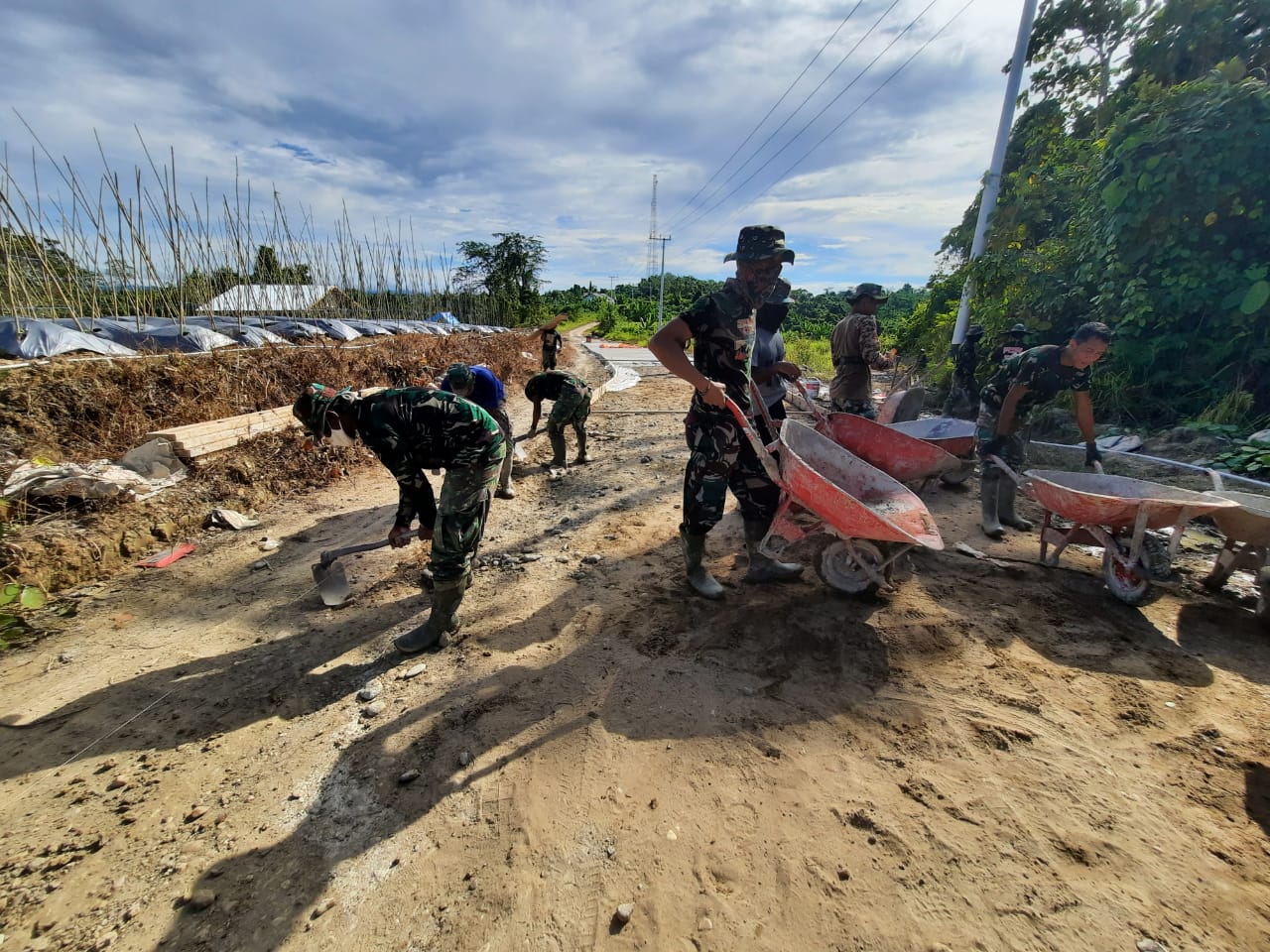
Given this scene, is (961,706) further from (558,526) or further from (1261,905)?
(558,526)

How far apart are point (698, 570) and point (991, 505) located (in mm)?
2508

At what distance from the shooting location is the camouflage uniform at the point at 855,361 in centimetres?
408

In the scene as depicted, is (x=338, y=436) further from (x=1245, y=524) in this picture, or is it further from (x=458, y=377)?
(x=1245, y=524)

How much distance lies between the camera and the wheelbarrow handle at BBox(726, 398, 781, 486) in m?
2.46

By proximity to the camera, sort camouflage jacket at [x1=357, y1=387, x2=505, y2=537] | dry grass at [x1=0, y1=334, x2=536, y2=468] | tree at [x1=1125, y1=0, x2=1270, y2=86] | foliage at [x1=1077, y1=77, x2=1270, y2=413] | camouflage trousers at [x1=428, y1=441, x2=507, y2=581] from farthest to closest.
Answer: tree at [x1=1125, y1=0, x2=1270, y2=86] < foliage at [x1=1077, y1=77, x2=1270, y2=413] < dry grass at [x1=0, y1=334, x2=536, y2=468] < camouflage trousers at [x1=428, y1=441, x2=507, y2=581] < camouflage jacket at [x1=357, y1=387, x2=505, y2=537]

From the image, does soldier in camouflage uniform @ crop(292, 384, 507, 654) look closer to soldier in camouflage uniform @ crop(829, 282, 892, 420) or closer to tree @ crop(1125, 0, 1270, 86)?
soldier in camouflage uniform @ crop(829, 282, 892, 420)

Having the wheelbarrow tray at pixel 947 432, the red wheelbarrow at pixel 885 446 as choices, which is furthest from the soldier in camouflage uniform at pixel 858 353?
the red wheelbarrow at pixel 885 446

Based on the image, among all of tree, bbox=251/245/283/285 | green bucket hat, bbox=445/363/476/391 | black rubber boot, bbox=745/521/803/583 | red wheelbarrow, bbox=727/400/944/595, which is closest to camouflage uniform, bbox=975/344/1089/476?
red wheelbarrow, bbox=727/400/944/595

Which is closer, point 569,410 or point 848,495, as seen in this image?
point 848,495

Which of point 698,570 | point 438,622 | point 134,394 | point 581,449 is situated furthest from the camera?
point 581,449

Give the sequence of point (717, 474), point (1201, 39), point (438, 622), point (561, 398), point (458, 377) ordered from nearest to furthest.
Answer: point (438, 622) → point (717, 474) → point (458, 377) → point (561, 398) → point (1201, 39)

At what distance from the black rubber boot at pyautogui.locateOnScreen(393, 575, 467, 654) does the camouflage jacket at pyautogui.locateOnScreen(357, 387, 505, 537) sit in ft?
1.35

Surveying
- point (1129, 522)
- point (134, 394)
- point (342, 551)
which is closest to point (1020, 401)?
point (1129, 522)

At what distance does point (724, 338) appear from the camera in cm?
271
